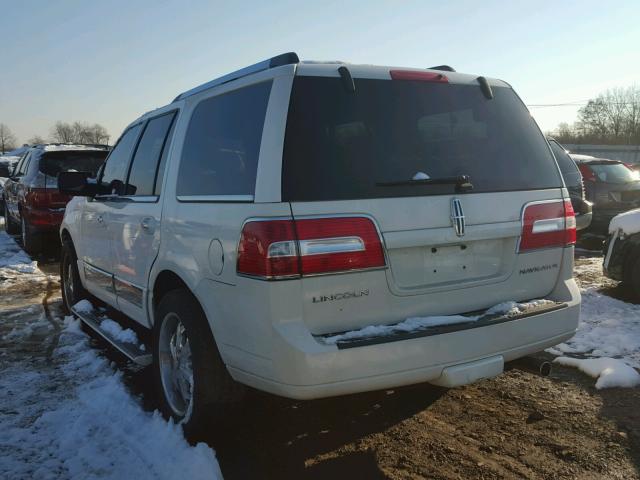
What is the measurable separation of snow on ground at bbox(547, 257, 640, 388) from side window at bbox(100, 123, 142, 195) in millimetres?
3756

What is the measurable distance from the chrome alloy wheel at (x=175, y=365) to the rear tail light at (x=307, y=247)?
966 mm

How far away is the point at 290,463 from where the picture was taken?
3051 mm

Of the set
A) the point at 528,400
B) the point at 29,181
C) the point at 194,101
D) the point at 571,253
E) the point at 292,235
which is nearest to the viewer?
the point at 292,235

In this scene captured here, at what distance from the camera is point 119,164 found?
474 cm

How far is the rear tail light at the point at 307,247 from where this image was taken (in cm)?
249

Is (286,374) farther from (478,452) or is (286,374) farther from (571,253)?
(571,253)

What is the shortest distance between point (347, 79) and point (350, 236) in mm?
810

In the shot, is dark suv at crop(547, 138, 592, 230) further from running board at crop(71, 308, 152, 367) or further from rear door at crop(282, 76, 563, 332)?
running board at crop(71, 308, 152, 367)

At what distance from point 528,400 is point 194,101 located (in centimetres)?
294

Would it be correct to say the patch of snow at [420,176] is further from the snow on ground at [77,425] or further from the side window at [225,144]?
the snow on ground at [77,425]

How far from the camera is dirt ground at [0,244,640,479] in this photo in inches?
117

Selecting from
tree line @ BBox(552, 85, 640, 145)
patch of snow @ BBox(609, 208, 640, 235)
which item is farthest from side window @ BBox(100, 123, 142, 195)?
tree line @ BBox(552, 85, 640, 145)

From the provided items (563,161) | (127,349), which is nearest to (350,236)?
(127,349)

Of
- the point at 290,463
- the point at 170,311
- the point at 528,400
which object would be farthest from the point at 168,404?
the point at 528,400
